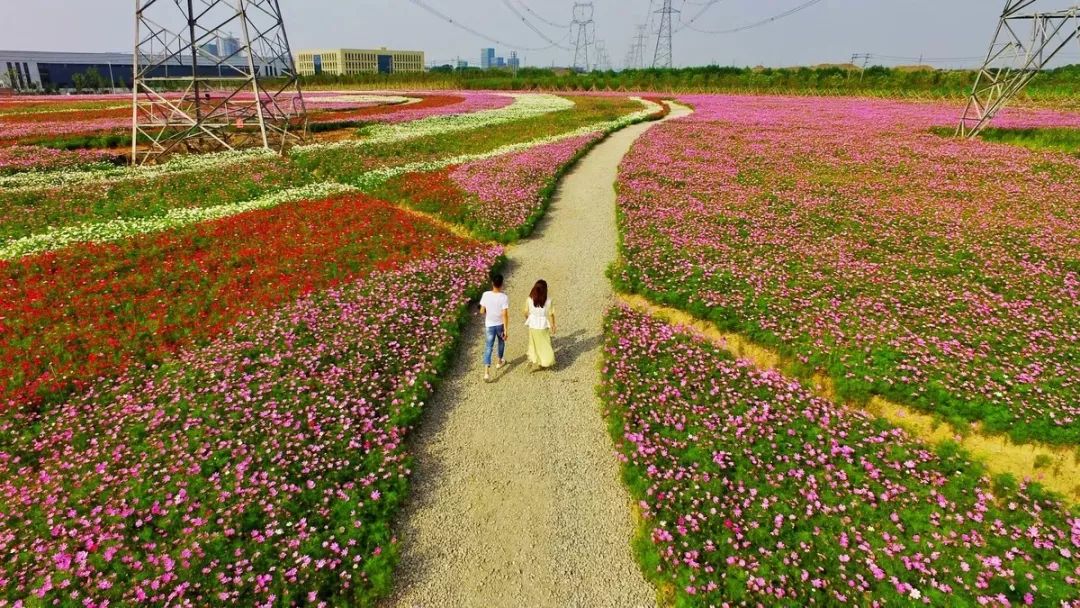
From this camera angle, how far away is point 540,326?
10.2m

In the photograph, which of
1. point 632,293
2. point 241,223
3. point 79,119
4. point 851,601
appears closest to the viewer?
point 851,601

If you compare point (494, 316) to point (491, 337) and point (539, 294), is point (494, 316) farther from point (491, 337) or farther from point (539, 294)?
point (539, 294)

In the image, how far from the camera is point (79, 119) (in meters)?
48.2

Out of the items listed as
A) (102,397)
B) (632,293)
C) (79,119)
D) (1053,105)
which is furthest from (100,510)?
(1053,105)

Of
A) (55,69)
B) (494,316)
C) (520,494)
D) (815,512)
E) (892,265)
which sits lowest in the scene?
(520,494)

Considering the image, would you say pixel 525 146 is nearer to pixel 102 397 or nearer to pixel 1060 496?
pixel 102 397

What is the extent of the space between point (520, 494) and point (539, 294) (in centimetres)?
378

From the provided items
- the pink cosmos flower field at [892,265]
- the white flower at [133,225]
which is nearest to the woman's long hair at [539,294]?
the pink cosmos flower field at [892,265]

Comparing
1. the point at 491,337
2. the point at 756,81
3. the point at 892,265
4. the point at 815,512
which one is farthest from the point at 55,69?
the point at 815,512

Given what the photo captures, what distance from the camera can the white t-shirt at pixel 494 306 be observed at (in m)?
10.0

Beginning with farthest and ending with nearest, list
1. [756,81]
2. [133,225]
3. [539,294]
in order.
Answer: [756,81]
[133,225]
[539,294]

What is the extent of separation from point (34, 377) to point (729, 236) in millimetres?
17945

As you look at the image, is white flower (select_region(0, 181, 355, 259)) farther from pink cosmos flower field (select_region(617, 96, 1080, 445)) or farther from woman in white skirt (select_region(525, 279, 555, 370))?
woman in white skirt (select_region(525, 279, 555, 370))

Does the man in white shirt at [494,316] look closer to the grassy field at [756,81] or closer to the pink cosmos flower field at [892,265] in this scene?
the pink cosmos flower field at [892,265]
